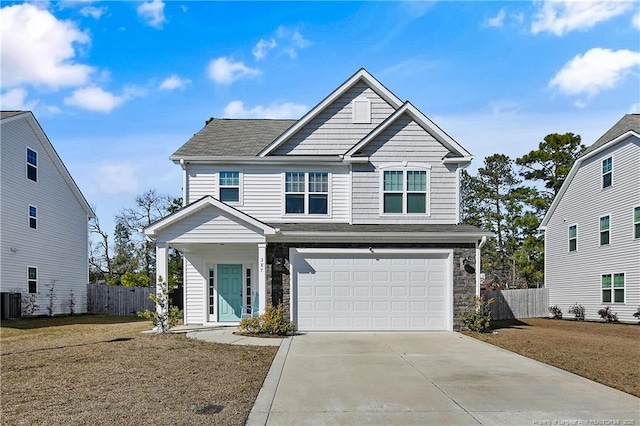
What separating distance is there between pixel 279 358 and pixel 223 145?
364 inches

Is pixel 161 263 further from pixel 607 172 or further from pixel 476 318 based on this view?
pixel 607 172

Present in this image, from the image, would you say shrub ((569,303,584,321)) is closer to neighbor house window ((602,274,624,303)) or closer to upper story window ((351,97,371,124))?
neighbor house window ((602,274,624,303))

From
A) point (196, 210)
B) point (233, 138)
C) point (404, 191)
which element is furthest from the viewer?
point (233, 138)

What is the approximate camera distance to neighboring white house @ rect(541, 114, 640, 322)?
19859 mm

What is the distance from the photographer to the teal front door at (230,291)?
16.8 m

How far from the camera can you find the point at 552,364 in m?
9.66

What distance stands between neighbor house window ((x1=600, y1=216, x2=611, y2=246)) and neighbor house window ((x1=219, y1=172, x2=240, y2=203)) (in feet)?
53.5

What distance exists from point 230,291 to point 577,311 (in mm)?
16785

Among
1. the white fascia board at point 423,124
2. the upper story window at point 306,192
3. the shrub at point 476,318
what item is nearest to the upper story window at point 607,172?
the white fascia board at point 423,124

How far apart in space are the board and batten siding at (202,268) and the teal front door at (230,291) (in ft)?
0.84

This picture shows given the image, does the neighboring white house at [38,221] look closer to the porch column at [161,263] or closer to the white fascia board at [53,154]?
the white fascia board at [53,154]

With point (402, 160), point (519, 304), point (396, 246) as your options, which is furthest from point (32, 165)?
point (519, 304)

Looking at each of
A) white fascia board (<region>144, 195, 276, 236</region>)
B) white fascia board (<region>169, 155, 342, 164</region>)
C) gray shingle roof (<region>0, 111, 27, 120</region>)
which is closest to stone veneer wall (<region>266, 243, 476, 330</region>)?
white fascia board (<region>144, 195, 276, 236</region>)

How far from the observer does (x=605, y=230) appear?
2155 cm
